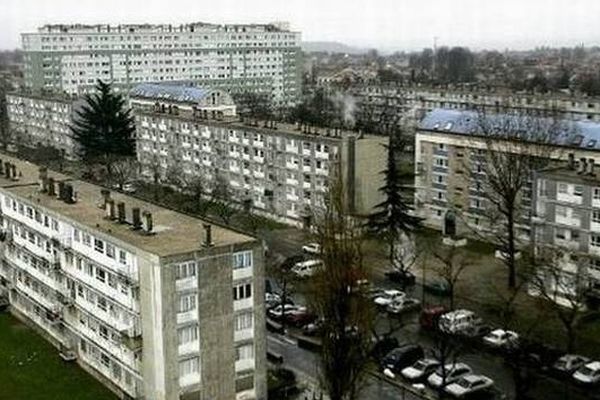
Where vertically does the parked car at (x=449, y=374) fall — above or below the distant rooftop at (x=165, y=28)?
below

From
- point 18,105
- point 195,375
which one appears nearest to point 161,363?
point 195,375

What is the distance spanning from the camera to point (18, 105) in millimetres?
73812

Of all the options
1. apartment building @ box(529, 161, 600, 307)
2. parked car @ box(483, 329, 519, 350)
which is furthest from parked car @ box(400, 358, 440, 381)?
apartment building @ box(529, 161, 600, 307)

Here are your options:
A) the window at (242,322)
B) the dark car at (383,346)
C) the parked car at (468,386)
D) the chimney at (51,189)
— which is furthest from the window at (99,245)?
the parked car at (468,386)

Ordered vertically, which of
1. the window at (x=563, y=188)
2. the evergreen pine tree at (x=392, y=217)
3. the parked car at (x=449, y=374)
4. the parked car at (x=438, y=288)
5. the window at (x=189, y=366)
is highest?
the window at (x=563, y=188)

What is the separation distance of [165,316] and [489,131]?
23.5 meters

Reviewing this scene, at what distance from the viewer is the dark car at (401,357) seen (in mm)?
25594

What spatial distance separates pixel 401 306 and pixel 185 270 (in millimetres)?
11870

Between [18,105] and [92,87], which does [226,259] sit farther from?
[92,87]

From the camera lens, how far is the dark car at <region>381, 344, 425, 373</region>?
25594 mm

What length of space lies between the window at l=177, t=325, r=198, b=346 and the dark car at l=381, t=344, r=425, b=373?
6.84 meters

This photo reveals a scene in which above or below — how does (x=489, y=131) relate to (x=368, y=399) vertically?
above

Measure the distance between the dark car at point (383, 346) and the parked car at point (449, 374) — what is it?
204cm

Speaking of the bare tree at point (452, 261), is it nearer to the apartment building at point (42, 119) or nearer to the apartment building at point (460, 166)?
the apartment building at point (460, 166)
